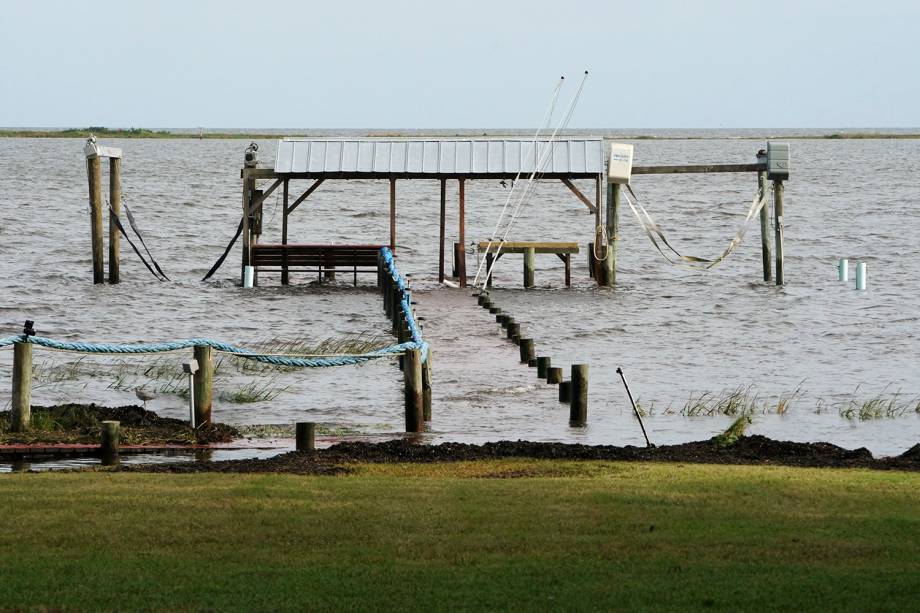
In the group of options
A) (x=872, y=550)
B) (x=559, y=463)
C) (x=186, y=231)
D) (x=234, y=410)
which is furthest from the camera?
(x=186, y=231)

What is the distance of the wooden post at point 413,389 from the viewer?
1652 centimetres

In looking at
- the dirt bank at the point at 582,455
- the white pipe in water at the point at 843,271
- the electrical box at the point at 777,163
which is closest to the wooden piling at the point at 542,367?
the dirt bank at the point at 582,455

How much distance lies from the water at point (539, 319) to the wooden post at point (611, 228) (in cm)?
60

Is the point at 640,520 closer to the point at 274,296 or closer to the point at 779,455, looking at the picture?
the point at 779,455

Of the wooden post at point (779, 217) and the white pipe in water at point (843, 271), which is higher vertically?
the wooden post at point (779, 217)

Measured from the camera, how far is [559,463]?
13.0m

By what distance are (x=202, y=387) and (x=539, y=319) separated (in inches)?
632

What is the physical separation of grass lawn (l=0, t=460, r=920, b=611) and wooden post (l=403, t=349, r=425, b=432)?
482 cm

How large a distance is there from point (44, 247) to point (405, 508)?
44190mm

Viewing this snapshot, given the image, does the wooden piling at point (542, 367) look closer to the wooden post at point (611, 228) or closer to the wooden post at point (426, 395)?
the wooden post at point (426, 395)

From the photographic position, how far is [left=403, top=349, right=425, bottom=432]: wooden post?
16516 mm

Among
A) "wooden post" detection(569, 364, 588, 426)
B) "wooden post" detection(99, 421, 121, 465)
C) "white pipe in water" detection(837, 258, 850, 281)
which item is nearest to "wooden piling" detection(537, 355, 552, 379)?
"wooden post" detection(569, 364, 588, 426)

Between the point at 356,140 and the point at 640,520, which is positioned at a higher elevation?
the point at 356,140

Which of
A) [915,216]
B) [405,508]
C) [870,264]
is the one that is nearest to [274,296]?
[870,264]
